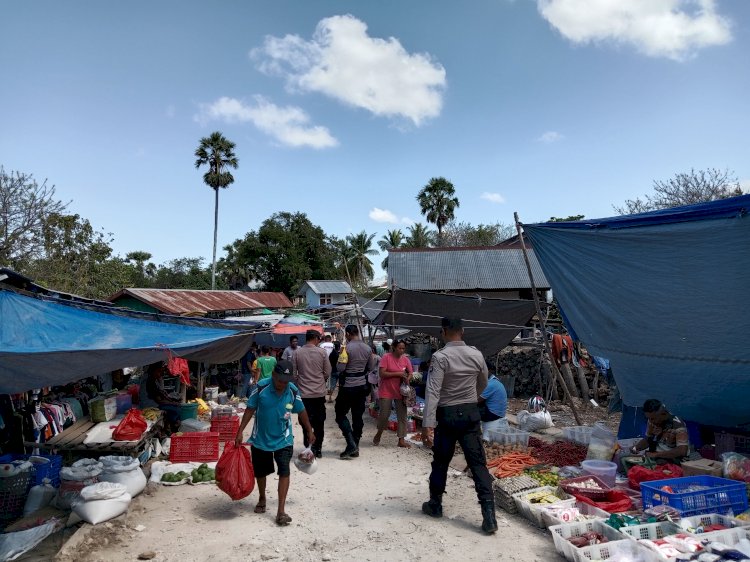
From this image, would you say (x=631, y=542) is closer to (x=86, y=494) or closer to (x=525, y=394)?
(x=86, y=494)

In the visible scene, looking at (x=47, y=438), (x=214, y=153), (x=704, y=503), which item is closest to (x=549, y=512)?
(x=704, y=503)

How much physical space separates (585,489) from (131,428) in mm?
5525

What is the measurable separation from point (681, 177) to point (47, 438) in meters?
22.5

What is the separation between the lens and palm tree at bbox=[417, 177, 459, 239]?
138 ft

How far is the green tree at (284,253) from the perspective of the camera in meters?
46.2

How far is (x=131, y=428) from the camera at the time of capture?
6621 millimetres

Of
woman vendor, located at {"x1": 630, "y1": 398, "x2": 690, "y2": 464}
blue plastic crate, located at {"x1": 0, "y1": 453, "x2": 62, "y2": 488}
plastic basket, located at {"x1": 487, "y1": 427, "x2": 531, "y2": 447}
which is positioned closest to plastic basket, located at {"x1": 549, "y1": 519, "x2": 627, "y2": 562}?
woman vendor, located at {"x1": 630, "y1": 398, "x2": 690, "y2": 464}

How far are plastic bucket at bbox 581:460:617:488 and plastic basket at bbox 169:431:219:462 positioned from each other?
5.02m

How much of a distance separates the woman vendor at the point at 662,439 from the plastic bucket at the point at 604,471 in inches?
21.3

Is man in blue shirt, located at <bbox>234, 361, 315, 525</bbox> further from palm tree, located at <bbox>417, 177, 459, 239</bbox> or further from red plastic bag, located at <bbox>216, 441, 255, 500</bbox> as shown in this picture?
palm tree, located at <bbox>417, 177, 459, 239</bbox>

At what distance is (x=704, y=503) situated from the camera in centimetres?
455

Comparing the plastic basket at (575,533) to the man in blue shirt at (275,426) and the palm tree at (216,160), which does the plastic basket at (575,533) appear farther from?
the palm tree at (216,160)

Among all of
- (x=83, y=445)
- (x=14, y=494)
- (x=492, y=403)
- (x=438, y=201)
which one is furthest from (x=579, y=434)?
(x=438, y=201)

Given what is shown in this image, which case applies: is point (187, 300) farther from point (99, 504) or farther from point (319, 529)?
point (319, 529)
